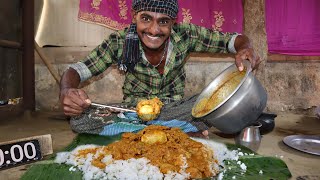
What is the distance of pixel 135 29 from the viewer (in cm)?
324

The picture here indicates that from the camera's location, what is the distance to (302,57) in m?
5.04

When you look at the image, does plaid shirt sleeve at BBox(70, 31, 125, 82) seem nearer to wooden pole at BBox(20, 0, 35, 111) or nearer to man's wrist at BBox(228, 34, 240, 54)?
man's wrist at BBox(228, 34, 240, 54)

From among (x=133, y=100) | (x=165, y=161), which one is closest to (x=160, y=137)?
(x=165, y=161)

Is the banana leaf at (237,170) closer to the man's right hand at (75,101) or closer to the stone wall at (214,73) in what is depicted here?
the man's right hand at (75,101)

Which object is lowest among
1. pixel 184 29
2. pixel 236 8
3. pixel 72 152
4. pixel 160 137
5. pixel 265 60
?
pixel 72 152

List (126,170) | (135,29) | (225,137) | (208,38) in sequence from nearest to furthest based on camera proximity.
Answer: (126,170) < (135,29) < (225,137) < (208,38)

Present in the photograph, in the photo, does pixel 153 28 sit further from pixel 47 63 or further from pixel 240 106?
pixel 47 63

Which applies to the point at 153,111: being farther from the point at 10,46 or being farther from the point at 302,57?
the point at 302,57

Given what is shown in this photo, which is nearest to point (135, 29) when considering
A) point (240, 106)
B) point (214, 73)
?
point (240, 106)

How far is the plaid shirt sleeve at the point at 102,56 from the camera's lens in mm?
3175

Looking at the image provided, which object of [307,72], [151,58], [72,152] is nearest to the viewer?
[72,152]

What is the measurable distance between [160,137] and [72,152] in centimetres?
70

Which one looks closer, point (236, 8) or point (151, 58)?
point (151, 58)

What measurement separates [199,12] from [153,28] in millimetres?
2047
